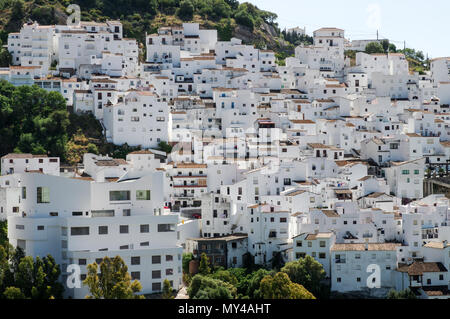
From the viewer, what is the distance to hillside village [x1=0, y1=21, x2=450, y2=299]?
38.0 meters

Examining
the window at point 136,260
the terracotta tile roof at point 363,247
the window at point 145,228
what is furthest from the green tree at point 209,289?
the terracotta tile roof at point 363,247

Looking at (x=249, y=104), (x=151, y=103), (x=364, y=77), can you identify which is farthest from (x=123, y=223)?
(x=364, y=77)

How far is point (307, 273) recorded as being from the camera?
3984cm

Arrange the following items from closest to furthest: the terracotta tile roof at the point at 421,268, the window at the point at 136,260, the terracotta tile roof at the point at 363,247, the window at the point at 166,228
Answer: the window at the point at 136,260 → the window at the point at 166,228 → the terracotta tile roof at the point at 421,268 → the terracotta tile roof at the point at 363,247

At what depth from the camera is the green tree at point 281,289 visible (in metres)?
36.0

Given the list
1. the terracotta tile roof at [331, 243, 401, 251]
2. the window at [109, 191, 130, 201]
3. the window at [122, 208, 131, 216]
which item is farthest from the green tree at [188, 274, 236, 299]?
the terracotta tile roof at [331, 243, 401, 251]

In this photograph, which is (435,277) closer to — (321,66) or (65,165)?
(65,165)

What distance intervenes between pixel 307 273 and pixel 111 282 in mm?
9396

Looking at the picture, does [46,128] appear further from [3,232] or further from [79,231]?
[79,231]

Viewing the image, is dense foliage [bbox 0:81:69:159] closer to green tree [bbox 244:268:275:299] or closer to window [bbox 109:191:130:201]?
window [bbox 109:191:130:201]

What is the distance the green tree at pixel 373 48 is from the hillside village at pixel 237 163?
5628 millimetres

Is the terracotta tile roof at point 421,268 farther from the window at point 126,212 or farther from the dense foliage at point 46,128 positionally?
the dense foliage at point 46,128

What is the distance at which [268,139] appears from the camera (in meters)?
54.0
